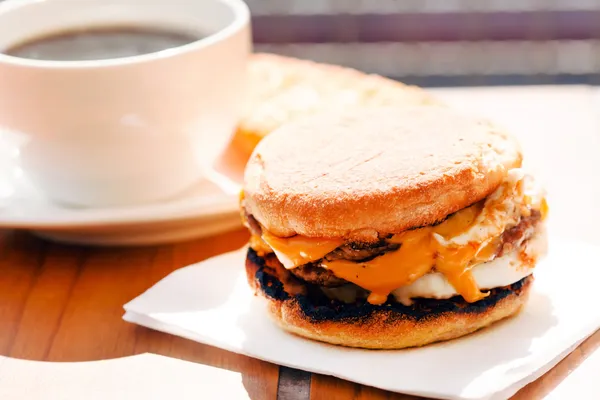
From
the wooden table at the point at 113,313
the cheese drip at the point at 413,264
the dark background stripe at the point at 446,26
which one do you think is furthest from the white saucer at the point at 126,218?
the dark background stripe at the point at 446,26

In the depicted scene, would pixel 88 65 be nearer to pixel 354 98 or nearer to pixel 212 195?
pixel 212 195

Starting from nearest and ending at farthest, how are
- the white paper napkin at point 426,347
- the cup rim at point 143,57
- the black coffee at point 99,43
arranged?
the white paper napkin at point 426,347 → the cup rim at point 143,57 → the black coffee at point 99,43

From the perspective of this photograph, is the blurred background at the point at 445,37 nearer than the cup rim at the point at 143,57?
No

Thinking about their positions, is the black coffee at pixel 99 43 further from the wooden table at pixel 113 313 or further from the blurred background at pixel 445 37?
the blurred background at pixel 445 37

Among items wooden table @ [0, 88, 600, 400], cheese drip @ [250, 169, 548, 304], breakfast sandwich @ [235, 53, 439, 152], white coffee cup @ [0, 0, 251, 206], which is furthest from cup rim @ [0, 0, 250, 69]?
cheese drip @ [250, 169, 548, 304]

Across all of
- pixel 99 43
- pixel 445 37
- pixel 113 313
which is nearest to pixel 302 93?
pixel 99 43

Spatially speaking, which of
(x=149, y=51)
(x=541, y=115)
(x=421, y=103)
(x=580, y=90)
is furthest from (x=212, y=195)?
(x=580, y=90)

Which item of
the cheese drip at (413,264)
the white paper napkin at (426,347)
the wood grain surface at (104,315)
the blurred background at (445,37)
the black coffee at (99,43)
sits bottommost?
the blurred background at (445,37)

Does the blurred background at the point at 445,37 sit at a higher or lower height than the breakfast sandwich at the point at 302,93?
lower
